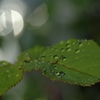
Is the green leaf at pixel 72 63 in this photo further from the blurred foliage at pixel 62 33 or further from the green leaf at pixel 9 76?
the blurred foliage at pixel 62 33

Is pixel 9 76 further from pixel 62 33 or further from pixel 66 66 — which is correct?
pixel 62 33

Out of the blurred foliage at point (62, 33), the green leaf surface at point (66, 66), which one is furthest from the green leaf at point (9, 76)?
the blurred foliage at point (62, 33)

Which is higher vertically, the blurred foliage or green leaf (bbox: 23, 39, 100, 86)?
the blurred foliage

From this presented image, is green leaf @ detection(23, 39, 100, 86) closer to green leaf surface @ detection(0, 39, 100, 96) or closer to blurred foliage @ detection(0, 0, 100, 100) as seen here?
green leaf surface @ detection(0, 39, 100, 96)

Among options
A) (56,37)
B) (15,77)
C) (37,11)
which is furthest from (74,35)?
(15,77)

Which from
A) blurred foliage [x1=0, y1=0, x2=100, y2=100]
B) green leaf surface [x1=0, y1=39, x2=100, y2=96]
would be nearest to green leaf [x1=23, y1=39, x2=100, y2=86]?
green leaf surface [x1=0, y1=39, x2=100, y2=96]

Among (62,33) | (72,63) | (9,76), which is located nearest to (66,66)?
(72,63)
